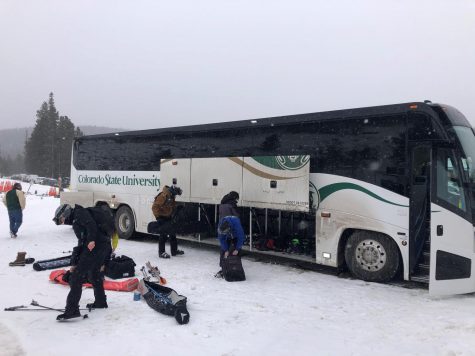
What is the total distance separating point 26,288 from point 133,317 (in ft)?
→ 8.58

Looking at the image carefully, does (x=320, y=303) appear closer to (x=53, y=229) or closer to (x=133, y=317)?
(x=133, y=317)

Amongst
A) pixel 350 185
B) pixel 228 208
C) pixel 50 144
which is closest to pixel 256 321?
pixel 228 208

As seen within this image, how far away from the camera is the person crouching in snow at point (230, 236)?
324 inches

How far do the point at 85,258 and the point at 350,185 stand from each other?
4.86m

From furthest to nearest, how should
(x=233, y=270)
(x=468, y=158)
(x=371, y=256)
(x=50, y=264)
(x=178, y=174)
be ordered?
(x=178, y=174)
(x=50, y=264)
(x=233, y=270)
(x=371, y=256)
(x=468, y=158)

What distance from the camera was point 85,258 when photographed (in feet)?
19.6

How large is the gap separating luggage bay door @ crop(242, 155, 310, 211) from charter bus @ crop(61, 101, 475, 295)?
0.02 meters

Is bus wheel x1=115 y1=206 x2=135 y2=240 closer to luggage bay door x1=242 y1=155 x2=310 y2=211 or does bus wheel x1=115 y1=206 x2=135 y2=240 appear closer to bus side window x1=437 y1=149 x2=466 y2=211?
luggage bay door x1=242 y1=155 x2=310 y2=211

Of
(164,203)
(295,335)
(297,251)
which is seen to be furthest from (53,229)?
(295,335)

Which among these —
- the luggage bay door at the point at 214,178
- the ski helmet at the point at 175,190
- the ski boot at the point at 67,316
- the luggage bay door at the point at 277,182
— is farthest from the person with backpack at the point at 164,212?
the ski boot at the point at 67,316

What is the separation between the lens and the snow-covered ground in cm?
497

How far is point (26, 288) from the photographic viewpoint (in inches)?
291

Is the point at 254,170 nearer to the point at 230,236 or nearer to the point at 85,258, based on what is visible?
the point at 230,236

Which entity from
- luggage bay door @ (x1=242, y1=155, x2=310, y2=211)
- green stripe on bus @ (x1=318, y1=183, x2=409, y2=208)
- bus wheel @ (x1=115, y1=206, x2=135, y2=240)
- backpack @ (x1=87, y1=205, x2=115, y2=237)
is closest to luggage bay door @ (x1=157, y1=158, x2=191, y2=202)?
luggage bay door @ (x1=242, y1=155, x2=310, y2=211)
